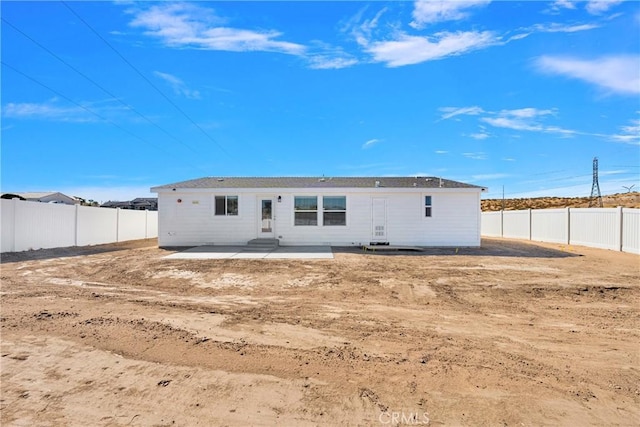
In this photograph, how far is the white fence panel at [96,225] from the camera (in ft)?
61.3

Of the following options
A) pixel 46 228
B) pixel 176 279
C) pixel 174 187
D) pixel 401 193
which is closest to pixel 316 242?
pixel 401 193

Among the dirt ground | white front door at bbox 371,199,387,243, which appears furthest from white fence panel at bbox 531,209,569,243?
the dirt ground

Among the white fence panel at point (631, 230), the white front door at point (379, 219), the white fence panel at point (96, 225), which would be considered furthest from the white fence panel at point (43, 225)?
the white fence panel at point (631, 230)

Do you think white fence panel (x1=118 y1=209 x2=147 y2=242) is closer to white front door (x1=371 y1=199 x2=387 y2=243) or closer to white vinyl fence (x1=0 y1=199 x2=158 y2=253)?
white vinyl fence (x1=0 y1=199 x2=158 y2=253)

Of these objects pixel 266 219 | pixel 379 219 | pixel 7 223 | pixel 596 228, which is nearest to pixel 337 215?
pixel 379 219

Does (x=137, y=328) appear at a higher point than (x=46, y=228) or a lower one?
lower

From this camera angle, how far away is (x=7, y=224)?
14.4m

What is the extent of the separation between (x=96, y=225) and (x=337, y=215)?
1282 cm

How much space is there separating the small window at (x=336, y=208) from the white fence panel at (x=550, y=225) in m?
11.7

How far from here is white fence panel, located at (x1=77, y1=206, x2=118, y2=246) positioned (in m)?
18.7

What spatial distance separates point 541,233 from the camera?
21.8 meters

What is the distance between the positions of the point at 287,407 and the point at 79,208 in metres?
19.0

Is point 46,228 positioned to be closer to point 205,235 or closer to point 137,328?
point 205,235

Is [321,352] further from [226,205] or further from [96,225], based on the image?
[96,225]
